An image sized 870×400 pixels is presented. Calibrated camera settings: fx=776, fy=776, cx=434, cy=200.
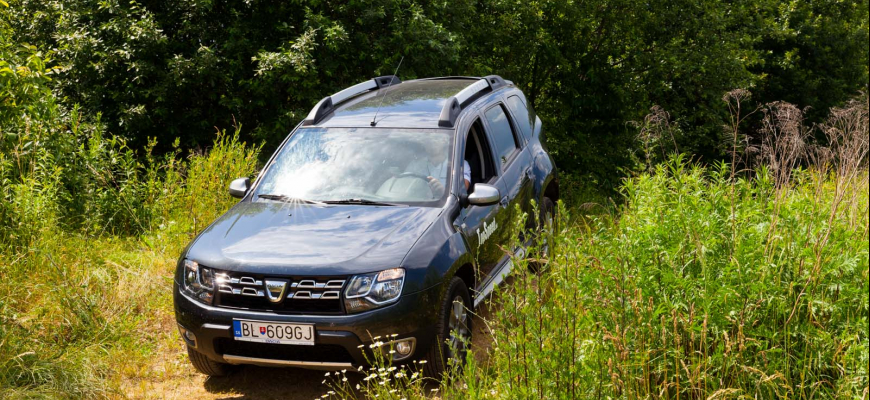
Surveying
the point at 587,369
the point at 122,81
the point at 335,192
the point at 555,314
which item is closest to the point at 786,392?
the point at 587,369

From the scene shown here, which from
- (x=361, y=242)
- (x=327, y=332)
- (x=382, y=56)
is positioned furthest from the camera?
(x=382, y=56)

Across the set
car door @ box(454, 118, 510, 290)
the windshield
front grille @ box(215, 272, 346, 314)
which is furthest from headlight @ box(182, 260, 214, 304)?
car door @ box(454, 118, 510, 290)

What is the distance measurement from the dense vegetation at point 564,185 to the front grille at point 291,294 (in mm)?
696

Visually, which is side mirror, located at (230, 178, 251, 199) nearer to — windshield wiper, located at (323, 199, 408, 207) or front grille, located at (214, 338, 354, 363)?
windshield wiper, located at (323, 199, 408, 207)

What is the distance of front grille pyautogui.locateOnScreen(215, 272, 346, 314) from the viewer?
14.5 feet

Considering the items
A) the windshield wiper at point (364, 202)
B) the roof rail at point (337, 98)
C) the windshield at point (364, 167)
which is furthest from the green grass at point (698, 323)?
the roof rail at point (337, 98)

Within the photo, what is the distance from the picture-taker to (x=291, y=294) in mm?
4449

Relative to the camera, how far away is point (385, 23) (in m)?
11.0

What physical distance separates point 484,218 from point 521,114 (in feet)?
7.04

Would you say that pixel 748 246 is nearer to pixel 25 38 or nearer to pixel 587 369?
pixel 587 369

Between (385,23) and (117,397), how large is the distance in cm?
740

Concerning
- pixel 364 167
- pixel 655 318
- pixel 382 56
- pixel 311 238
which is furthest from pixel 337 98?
pixel 382 56

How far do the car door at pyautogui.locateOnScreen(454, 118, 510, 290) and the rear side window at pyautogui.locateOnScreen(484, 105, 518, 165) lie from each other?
168mm

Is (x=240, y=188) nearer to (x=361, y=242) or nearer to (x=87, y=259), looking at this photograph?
(x=361, y=242)
